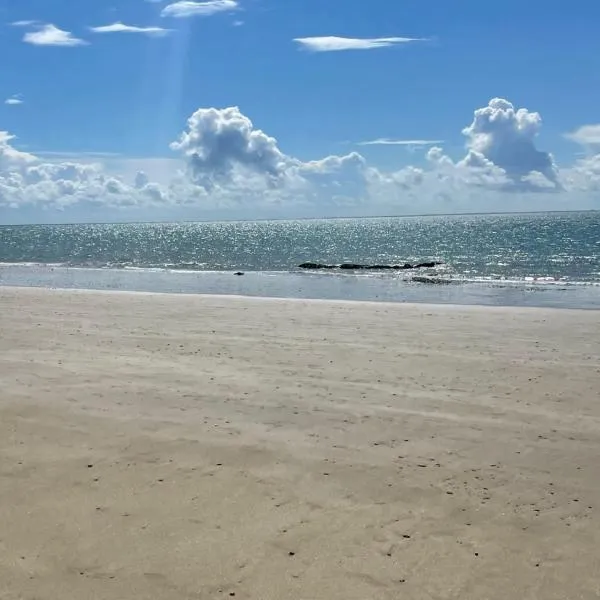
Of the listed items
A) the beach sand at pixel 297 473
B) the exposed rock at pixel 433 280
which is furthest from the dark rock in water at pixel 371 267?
the beach sand at pixel 297 473

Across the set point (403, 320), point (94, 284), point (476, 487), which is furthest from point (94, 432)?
point (94, 284)

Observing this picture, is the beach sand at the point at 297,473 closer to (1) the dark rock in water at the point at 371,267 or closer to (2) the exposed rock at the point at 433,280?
(2) the exposed rock at the point at 433,280

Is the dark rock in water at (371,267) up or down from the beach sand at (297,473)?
up

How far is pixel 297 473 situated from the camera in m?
6.60

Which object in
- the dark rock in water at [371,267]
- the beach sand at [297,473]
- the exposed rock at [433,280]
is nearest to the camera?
the beach sand at [297,473]

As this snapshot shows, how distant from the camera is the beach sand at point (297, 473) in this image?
4.80 meters

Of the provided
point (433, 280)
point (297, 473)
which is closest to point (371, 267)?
point (433, 280)

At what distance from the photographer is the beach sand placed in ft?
15.8

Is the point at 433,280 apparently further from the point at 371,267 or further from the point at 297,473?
the point at 297,473

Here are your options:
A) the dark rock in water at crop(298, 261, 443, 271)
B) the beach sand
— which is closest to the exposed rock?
the dark rock in water at crop(298, 261, 443, 271)

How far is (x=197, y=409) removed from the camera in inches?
343

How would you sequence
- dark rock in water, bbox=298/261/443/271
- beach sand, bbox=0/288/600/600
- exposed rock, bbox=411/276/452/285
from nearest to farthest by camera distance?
beach sand, bbox=0/288/600/600 < exposed rock, bbox=411/276/452/285 < dark rock in water, bbox=298/261/443/271

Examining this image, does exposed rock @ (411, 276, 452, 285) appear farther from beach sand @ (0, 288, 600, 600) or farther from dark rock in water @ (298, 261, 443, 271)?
beach sand @ (0, 288, 600, 600)

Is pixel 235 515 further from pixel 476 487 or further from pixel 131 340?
pixel 131 340
